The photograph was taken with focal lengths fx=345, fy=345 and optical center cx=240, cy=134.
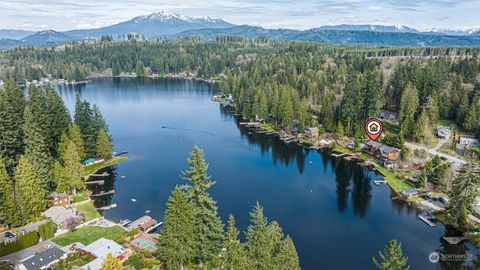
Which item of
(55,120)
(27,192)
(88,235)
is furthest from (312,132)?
(27,192)

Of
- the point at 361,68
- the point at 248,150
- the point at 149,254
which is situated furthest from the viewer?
the point at 361,68

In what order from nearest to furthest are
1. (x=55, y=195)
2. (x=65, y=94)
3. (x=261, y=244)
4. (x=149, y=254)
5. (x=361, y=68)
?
1. (x=261, y=244)
2. (x=149, y=254)
3. (x=55, y=195)
4. (x=361, y=68)
5. (x=65, y=94)

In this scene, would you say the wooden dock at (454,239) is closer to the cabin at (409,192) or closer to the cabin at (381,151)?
the cabin at (409,192)

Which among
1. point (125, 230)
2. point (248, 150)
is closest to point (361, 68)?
point (248, 150)

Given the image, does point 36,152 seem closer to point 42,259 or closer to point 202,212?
point 42,259

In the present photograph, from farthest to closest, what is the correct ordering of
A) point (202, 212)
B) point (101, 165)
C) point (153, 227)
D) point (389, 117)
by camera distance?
point (389, 117)
point (101, 165)
point (153, 227)
point (202, 212)

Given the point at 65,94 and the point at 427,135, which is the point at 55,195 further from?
the point at 65,94
